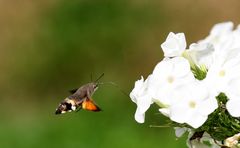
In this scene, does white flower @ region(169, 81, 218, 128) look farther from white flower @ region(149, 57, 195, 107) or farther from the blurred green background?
the blurred green background

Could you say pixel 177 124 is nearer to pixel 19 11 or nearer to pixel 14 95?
pixel 14 95

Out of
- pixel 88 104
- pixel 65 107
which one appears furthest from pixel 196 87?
pixel 65 107

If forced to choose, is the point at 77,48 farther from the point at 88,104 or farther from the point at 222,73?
the point at 222,73

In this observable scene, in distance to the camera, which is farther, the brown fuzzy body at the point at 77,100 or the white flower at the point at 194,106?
the brown fuzzy body at the point at 77,100

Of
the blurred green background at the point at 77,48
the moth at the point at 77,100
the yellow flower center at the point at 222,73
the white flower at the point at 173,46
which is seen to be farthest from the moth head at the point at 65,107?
the blurred green background at the point at 77,48

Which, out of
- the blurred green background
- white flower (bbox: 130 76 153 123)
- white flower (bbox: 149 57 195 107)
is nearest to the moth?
white flower (bbox: 130 76 153 123)

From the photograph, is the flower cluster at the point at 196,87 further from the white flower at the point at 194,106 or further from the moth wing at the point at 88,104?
the moth wing at the point at 88,104
